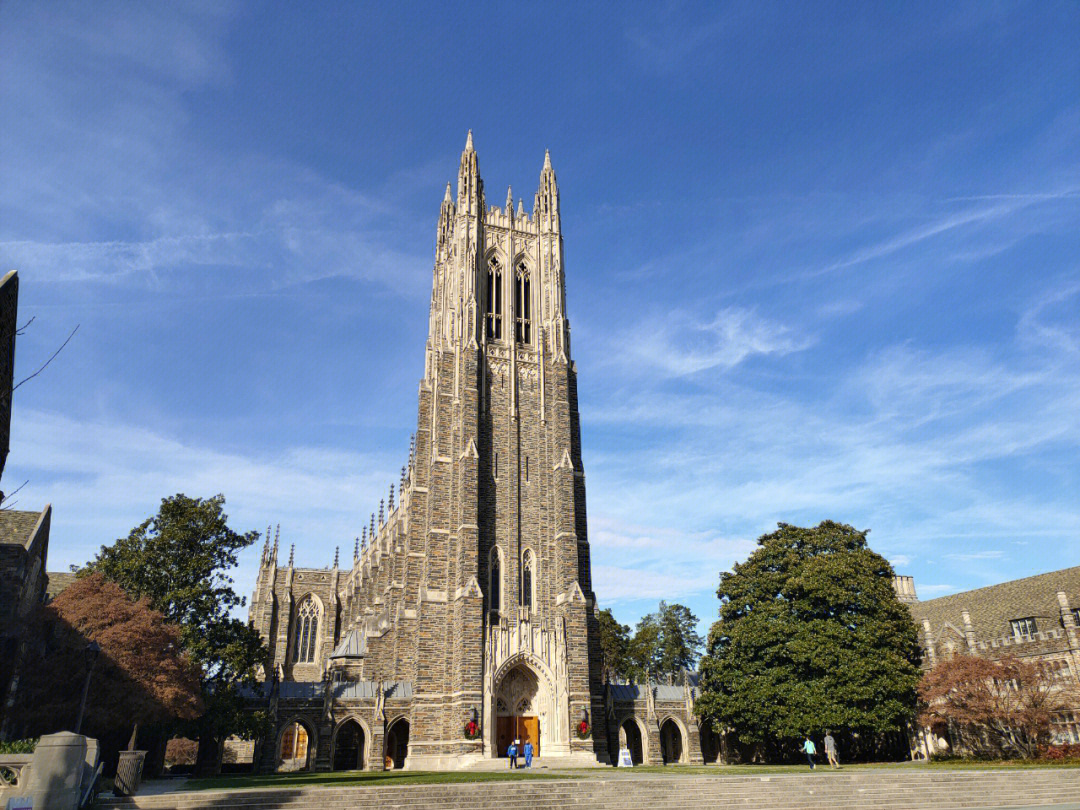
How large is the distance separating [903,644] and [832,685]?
435 cm

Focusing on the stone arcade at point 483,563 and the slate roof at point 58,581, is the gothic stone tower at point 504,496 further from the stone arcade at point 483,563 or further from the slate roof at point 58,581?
the slate roof at point 58,581

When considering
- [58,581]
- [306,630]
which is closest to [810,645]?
[58,581]

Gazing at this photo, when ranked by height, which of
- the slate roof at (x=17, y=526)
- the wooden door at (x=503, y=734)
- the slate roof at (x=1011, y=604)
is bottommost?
the wooden door at (x=503, y=734)

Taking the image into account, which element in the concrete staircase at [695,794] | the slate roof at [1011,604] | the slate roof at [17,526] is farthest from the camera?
the slate roof at [1011,604]

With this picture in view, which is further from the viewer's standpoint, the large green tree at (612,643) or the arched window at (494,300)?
the large green tree at (612,643)

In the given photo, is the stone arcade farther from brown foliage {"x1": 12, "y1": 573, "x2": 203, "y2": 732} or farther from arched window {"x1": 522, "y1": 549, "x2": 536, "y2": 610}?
brown foliage {"x1": 12, "y1": 573, "x2": 203, "y2": 732}

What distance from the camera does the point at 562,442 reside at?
142ft

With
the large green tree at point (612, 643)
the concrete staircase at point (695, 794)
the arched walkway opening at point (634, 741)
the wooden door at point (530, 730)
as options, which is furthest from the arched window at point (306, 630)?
the concrete staircase at point (695, 794)

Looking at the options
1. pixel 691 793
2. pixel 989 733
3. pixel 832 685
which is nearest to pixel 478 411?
pixel 832 685

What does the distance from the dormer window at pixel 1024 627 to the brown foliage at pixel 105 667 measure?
3923 centimetres

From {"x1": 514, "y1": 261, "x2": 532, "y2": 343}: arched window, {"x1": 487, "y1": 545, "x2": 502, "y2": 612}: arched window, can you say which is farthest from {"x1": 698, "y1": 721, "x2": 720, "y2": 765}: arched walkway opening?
{"x1": 514, "y1": 261, "x2": 532, "y2": 343}: arched window

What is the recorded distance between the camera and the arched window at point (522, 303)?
4784 centimetres

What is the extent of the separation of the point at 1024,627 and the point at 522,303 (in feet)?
109

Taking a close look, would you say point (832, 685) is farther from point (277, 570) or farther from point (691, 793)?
point (277, 570)
